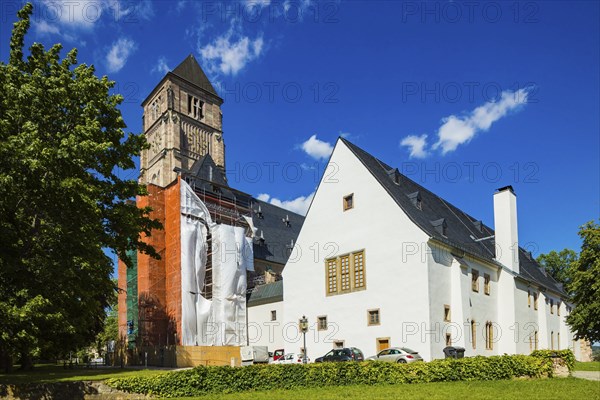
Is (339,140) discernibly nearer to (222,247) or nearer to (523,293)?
(523,293)

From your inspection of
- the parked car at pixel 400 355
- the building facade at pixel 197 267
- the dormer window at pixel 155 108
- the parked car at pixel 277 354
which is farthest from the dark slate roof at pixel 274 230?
the parked car at pixel 400 355

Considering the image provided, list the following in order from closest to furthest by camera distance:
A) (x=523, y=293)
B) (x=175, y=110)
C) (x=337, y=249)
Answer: (x=337, y=249) → (x=523, y=293) → (x=175, y=110)

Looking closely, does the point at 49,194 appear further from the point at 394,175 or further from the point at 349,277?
the point at 394,175

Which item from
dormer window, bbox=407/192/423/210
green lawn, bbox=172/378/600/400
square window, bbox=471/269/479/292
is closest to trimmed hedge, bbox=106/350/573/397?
green lawn, bbox=172/378/600/400

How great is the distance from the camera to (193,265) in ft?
169

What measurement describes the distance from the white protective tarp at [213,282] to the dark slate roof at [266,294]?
3.38 ft

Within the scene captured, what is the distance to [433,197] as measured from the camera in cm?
4331

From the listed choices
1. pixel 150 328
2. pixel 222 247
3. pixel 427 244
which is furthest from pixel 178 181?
pixel 427 244

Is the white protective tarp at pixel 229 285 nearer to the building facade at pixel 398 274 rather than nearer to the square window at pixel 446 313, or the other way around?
the building facade at pixel 398 274

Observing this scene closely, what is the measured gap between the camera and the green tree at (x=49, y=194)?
59.2ft

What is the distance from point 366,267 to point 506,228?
1256 centimetres

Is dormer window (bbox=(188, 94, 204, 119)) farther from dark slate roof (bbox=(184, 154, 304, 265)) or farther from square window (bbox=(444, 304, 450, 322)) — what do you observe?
square window (bbox=(444, 304, 450, 322))

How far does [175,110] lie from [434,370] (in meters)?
65.6

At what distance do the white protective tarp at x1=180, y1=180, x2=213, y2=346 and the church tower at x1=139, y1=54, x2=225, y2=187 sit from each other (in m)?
21.5
